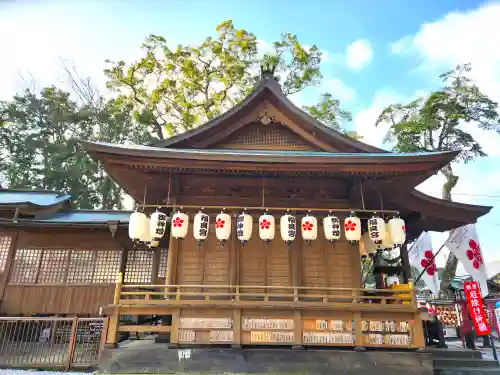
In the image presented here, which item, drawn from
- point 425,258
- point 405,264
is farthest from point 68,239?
point 425,258

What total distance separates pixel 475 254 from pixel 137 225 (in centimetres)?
1109

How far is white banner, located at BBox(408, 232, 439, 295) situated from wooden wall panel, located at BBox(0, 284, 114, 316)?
11.9 m

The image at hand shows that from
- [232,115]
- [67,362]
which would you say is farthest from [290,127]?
[67,362]

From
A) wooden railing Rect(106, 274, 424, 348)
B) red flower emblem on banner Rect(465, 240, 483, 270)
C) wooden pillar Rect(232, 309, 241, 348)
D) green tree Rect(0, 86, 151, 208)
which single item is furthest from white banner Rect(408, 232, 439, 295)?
green tree Rect(0, 86, 151, 208)

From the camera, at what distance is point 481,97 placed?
2077 centimetres

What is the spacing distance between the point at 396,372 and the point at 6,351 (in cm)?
989

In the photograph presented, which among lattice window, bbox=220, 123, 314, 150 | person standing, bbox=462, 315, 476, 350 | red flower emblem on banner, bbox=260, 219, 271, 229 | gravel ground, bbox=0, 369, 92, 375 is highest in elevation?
lattice window, bbox=220, 123, 314, 150

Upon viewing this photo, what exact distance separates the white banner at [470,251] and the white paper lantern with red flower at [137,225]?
1054 cm

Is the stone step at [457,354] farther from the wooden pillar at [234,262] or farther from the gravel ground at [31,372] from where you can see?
the gravel ground at [31,372]

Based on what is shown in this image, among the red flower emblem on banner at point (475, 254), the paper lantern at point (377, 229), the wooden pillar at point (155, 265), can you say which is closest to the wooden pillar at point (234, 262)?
the paper lantern at point (377, 229)

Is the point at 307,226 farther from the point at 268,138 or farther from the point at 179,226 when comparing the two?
the point at 268,138

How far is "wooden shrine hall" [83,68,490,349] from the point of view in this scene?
8062mm

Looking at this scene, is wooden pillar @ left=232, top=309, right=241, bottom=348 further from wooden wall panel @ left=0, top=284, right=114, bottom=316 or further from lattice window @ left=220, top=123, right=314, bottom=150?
wooden wall panel @ left=0, top=284, right=114, bottom=316

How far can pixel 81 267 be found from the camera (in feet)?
42.3
